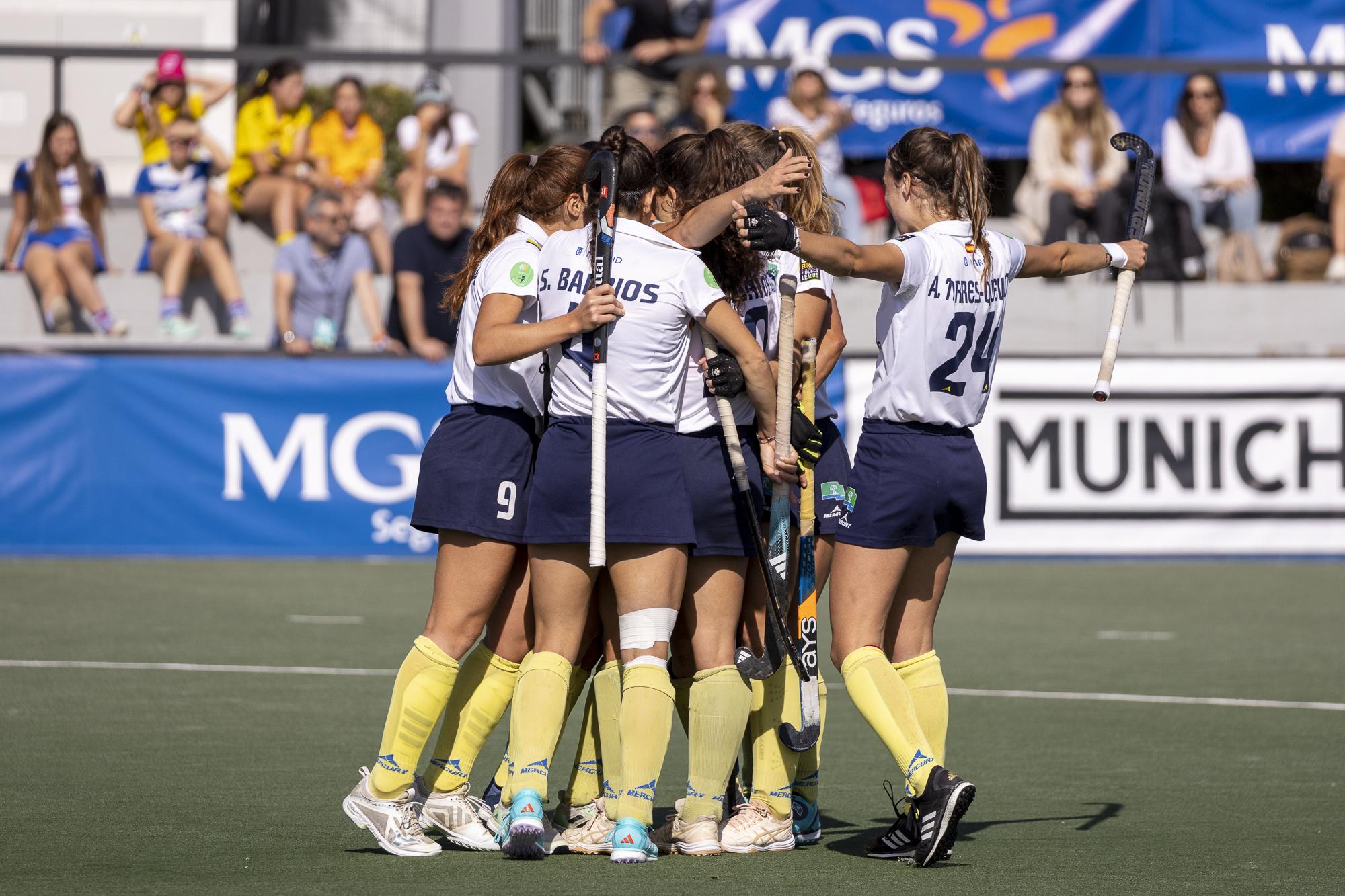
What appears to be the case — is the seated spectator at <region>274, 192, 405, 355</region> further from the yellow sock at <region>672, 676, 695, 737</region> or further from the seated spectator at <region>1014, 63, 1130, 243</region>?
the yellow sock at <region>672, 676, 695, 737</region>

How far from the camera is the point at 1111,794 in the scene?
6656 millimetres

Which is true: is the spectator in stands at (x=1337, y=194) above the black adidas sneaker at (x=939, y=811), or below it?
above

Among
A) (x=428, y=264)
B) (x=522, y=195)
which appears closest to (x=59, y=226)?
(x=428, y=264)

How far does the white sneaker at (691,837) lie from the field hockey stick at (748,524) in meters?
0.45

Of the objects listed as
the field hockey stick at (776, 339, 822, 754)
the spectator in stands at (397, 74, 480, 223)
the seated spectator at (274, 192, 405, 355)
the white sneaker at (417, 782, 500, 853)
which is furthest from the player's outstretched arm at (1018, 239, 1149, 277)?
the spectator in stands at (397, 74, 480, 223)

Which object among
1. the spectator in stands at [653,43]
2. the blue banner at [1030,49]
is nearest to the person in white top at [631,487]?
the spectator in stands at [653,43]

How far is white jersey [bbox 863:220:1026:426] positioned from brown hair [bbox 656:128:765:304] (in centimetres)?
48

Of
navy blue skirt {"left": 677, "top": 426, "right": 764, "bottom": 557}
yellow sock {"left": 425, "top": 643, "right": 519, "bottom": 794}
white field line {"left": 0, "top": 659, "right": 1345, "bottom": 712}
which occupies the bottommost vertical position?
white field line {"left": 0, "top": 659, "right": 1345, "bottom": 712}

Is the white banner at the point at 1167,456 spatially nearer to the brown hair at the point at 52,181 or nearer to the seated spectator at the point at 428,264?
the seated spectator at the point at 428,264

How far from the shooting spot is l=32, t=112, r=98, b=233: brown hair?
49.1ft

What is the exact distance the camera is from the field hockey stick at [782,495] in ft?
17.8

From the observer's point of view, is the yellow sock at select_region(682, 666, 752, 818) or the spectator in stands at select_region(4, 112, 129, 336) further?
the spectator in stands at select_region(4, 112, 129, 336)

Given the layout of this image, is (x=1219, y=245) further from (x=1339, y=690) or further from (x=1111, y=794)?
(x=1111, y=794)

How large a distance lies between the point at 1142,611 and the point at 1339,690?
9.25 ft
